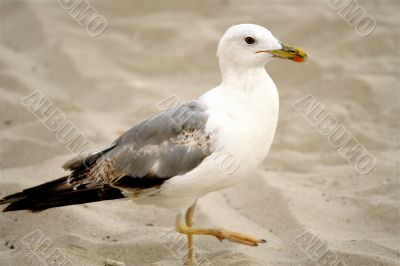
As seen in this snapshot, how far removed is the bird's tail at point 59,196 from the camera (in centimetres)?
346

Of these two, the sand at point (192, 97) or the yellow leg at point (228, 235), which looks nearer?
the yellow leg at point (228, 235)

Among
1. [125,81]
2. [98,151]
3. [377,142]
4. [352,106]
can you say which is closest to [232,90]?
[98,151]

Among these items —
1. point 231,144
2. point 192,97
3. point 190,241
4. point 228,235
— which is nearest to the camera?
point 231,144

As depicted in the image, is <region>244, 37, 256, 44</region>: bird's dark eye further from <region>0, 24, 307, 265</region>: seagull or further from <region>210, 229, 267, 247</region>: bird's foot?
<region>210, 229, 267, 247</region>: bird's foot

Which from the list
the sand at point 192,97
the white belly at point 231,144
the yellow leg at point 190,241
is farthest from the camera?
the sand at point 192,97

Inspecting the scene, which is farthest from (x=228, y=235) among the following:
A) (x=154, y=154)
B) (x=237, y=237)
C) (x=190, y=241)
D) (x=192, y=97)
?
(x=192, y=97)

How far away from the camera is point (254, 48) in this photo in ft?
11.3

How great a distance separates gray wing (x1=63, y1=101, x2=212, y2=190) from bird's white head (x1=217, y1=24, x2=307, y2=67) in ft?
1.28

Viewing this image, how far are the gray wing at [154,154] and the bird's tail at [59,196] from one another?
0.05 m

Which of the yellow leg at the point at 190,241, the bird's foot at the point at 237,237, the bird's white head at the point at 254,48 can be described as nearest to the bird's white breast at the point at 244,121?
the bird's white head at the point at 254,48

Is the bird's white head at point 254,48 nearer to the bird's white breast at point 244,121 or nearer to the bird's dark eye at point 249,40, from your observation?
the bird's dark eye at point 249,40

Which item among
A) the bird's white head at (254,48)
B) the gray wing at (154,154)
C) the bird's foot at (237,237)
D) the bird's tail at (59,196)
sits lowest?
the bird's tail at (59,196)

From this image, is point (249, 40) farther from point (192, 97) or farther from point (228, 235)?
point (192, 97)

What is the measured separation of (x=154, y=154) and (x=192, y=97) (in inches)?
109
